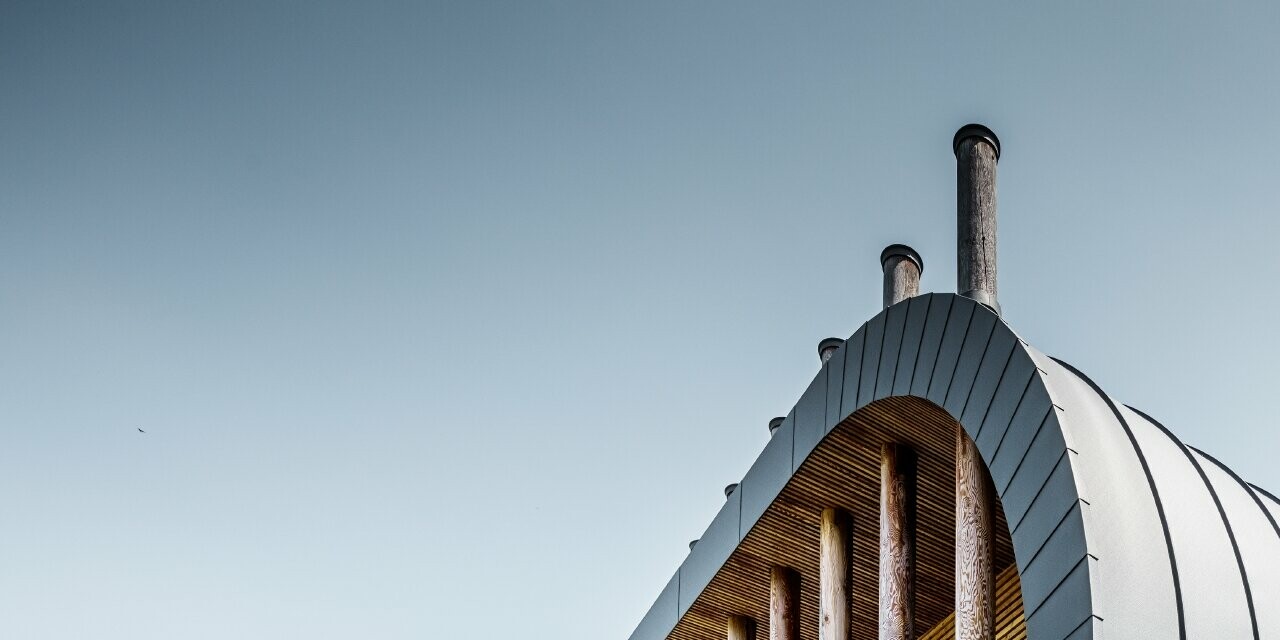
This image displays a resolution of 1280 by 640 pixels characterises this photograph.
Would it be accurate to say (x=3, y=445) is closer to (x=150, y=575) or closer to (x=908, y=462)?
(x=150, y=575)

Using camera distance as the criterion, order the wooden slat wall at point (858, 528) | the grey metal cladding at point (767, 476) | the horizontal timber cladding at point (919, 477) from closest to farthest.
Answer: the horizontal timber cladding at point (919, 477)
the wooden slat wall at point (858, 528)
the grey metal cladding at point (767, 476)

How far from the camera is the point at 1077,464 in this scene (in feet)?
22.6

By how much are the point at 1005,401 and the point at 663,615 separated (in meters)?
5.91

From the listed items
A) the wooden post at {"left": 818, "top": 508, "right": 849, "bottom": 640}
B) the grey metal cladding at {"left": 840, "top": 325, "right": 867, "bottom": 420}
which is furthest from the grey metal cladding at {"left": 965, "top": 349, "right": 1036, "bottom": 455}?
the wooden post at {"left": 818, "top": 508, "right": 849, "bottom": 640}

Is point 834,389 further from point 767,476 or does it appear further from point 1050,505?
point 1050,505

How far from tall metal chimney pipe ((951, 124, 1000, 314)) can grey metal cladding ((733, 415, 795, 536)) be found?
6.84 feet

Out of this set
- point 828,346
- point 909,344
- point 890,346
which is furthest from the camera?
point 828,346

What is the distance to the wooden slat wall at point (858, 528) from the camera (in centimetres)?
955

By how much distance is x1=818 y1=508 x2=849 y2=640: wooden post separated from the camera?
10297mm

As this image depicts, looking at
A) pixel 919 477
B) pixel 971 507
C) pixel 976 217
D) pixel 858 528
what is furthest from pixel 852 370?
pixel 858 528

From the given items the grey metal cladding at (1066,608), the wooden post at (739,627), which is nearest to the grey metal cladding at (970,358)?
the grey metal cladding at (1066,608)

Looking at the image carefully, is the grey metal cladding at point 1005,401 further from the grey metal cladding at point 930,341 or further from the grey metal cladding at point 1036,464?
the grey metal cladding at point 930,341

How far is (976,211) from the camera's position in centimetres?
918

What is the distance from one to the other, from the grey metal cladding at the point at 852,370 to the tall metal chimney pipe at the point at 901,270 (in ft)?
3.35
